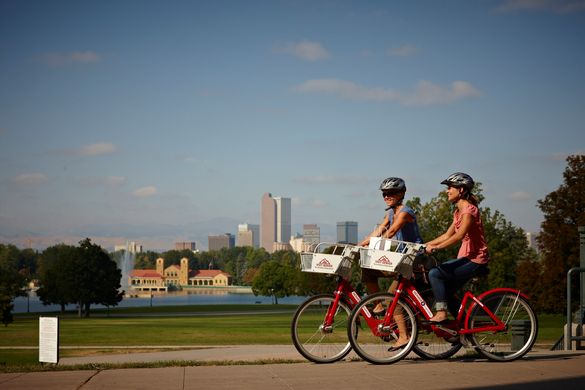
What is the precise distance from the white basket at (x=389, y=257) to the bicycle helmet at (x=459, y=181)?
1.05 m

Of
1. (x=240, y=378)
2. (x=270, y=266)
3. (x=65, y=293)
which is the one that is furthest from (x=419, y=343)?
(x=270, y=266)

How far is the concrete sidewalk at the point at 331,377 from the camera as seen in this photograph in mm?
8094

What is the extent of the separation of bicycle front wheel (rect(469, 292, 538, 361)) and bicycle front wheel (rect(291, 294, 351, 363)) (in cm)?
161

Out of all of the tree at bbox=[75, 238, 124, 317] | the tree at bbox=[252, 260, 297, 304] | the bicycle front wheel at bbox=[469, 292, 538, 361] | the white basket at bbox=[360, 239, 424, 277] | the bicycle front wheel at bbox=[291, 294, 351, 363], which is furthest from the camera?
the tree at bbox=[252, 260, 297, 304]

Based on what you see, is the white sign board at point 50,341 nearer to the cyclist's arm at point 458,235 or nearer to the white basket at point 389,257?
the white basket at point 389,257

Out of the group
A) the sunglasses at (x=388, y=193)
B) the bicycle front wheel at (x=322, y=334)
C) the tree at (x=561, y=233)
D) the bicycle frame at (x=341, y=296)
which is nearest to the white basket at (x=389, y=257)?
the bicycle frame at (x=341, y=296)

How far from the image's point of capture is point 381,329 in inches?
384

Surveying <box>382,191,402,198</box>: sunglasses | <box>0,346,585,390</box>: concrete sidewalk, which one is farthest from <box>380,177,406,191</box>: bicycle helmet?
<box>0,346,585,390</box>: concrete sidewalk

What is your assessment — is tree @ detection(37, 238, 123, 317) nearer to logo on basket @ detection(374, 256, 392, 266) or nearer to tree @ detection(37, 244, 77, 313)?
tree @ detection(37, 244, 77, 313)

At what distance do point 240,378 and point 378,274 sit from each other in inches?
98.0

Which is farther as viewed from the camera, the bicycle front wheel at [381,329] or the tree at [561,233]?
the tree at [561,233]

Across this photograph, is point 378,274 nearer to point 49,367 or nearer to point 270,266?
point 49,367

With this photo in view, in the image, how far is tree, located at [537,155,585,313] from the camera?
49.5 meters

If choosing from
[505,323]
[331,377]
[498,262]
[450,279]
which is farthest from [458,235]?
[498,262]
